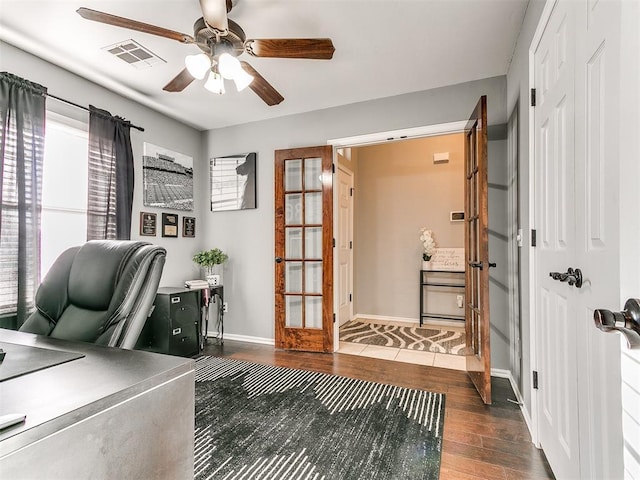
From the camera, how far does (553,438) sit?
1.50 m

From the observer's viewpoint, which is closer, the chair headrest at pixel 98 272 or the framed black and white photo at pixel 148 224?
the chair headrest at pixel 98 272

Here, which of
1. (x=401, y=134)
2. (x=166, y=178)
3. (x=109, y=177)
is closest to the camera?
(x=109, y=177)

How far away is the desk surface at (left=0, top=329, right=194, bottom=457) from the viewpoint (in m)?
0.61

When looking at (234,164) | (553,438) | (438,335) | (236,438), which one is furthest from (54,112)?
(438,335)

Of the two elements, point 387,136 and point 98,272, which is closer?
point 98,272

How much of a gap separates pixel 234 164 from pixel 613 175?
3.69 metres

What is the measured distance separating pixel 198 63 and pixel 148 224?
2.10 m

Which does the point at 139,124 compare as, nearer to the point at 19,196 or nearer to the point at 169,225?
the point at 169,225

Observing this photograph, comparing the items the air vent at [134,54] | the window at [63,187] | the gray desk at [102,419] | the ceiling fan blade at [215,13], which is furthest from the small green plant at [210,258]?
the gray desk at [102,419]

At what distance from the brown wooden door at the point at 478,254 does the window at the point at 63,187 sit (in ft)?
10.8

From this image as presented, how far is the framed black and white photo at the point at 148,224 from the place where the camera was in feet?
11.1

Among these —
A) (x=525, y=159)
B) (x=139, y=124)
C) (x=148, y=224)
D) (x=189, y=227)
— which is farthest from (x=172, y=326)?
(x=525, y=159)

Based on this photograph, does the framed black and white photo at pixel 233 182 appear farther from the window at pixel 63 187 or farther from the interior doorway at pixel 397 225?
the window at pixel 63 187

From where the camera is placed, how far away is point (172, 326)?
307 centimetres
